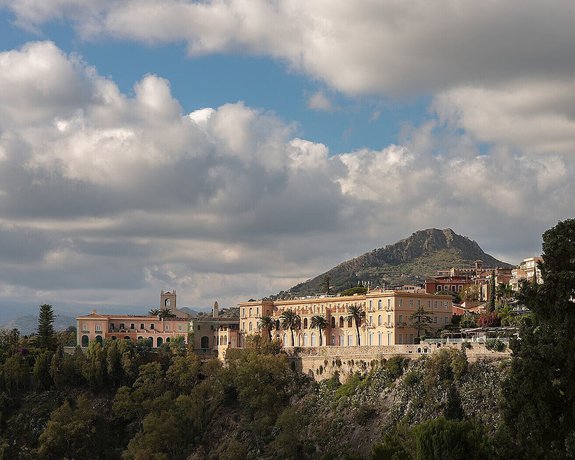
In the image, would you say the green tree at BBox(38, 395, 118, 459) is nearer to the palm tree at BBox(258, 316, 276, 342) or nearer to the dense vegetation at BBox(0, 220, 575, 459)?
the dense vegetation at BBox(0, 220, 575, 459)

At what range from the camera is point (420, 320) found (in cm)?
9500

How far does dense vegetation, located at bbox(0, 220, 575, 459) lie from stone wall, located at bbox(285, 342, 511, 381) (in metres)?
1.07

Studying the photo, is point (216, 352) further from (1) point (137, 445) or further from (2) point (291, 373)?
(1) point (137, 445)

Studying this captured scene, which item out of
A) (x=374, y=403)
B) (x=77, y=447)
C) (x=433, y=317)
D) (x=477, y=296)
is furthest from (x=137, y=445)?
(x=477, y=296)

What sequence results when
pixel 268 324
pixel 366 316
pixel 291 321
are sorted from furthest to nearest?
1. pixel 268 324
2. pixel 291 321
3. pixel 366 316

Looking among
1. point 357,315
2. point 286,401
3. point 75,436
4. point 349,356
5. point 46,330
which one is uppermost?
point 357,315

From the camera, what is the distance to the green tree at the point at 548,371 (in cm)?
3788

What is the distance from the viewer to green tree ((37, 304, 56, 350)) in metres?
120

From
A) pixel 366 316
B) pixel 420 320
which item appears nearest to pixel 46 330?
pixel 366 316

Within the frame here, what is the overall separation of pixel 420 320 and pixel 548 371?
56.9 metres

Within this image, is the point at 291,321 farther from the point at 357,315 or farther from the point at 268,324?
the point at 357,315

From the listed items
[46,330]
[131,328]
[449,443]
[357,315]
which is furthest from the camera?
[131,328]

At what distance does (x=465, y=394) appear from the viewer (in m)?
69.7

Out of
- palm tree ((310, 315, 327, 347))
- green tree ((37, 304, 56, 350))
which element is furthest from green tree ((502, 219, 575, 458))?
green tree ((37, 304, 56, 350))
